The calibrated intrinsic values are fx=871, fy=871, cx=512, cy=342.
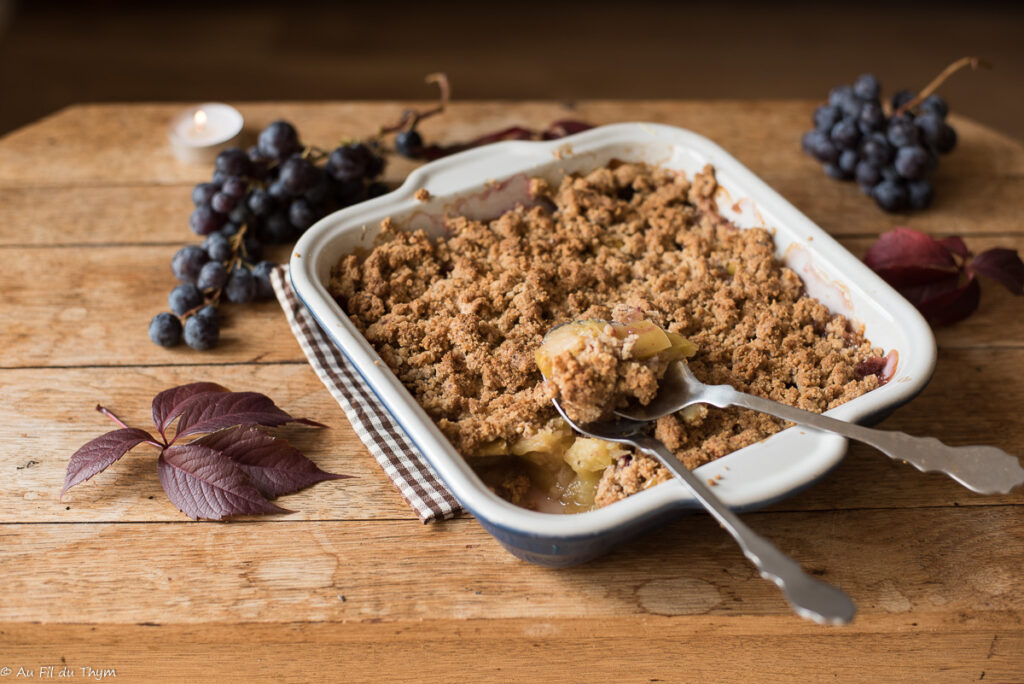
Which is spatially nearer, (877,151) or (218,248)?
(218,248)

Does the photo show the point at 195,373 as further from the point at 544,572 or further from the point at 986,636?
the point at 986,636

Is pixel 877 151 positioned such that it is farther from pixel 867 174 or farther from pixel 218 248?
pixel 218 248

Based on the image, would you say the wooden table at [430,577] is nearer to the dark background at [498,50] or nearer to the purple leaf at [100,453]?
the purple leaf at [100,453]

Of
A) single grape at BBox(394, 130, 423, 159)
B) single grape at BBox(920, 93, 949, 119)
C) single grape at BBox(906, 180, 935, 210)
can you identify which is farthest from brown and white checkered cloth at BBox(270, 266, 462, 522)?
single grape at BBox(920, 93, 949, 119)

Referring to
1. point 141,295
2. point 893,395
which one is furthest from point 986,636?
point 141,295

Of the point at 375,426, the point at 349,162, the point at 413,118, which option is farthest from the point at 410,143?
the point at 375,426

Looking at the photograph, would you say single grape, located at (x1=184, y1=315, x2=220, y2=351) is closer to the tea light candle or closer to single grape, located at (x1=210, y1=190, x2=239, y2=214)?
single grape, located at (x1=210, y1=190, x2=239, y2=214)
